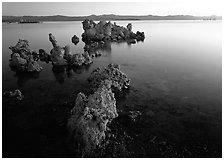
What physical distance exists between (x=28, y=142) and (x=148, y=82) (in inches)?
1013

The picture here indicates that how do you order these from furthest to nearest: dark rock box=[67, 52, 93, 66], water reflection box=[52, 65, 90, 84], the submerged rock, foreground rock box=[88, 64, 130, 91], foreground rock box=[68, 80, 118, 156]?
dark rock box=[67, 52, 93, 66] < water reflection box=[52, 65, 90, 84] < foreground rock box=[88, 64, 130, 91] < the submerged rock < foreground rock box=[68, 80, 118, 156]

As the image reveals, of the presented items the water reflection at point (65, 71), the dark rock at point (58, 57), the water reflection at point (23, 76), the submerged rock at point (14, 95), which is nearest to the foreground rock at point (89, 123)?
the submerged rock at point (14, 95)

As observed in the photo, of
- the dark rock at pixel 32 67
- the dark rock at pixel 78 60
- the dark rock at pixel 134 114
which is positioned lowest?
the dark rock at pixel 134 114

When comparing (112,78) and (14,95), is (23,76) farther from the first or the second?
(112,78)

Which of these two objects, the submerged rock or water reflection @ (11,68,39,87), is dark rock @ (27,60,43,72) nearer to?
water reflection @ (11,68,39,87)

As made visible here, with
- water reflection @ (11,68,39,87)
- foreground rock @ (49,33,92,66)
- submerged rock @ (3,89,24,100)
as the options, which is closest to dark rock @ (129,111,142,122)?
submerged rock @ (3,89,24,100)

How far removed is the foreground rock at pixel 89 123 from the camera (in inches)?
930

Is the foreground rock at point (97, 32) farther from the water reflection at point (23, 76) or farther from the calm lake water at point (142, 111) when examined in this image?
the water reflection at point (23, 76)

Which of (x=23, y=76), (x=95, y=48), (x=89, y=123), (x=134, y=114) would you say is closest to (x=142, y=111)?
(x=134, y=114)

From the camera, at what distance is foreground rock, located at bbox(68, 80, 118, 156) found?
23.6 metres

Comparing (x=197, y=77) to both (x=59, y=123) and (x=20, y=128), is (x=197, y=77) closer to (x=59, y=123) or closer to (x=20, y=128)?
(x=59, y=123)

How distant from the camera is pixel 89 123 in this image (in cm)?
2430

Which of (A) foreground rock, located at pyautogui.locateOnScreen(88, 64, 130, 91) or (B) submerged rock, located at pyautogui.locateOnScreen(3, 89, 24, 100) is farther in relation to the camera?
(A) foreground rock, located at pyautogui.locateOnScreen(88, 64, 130, 91)

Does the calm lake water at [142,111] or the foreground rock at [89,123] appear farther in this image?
the calm lake water at [142,111]
